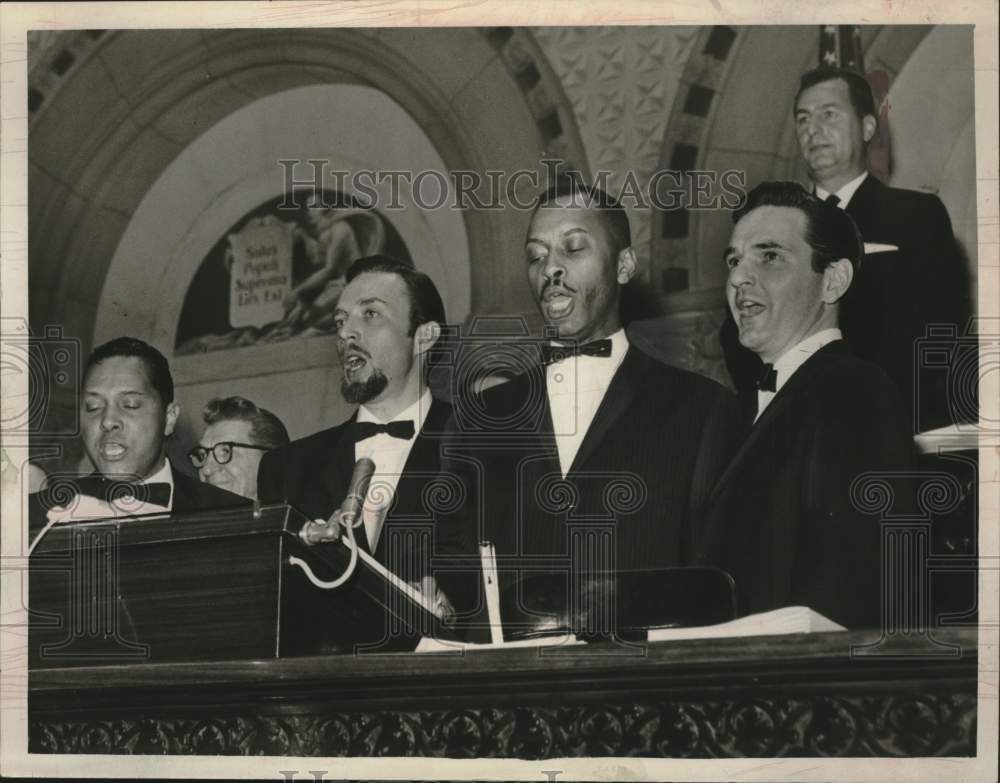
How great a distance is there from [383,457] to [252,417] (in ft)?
1.86

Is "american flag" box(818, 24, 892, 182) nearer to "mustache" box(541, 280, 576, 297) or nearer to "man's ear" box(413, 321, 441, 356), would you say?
"mustache" box(541, 280, 576, 297)

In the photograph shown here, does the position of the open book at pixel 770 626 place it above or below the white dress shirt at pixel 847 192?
below

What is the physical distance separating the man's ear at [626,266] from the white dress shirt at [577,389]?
0.66ft

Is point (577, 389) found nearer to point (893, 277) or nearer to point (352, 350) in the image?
point (352, 350)

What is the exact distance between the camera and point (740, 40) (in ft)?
25.5

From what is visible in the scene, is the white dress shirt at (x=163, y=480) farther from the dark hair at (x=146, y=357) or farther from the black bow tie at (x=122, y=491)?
the dark hair at (x=146, y=357)

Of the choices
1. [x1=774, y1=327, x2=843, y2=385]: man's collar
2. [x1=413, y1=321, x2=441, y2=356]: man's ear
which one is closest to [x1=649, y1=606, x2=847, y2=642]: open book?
[x1=774, y1=327, x2=843, y2=385]: man's collar

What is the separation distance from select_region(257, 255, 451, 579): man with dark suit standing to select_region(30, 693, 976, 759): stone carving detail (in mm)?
810

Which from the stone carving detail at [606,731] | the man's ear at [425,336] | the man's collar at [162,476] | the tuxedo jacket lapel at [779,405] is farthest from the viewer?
the man's collar at [162,476]

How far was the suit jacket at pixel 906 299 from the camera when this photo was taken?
7508 mm

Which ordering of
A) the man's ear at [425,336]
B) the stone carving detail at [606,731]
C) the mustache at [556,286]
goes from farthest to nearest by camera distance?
the man's ear at [425,336] < the mustache at [556,286] < the stone carving detail at [606,731]

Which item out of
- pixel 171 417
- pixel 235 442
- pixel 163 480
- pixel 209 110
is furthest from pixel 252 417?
pixel 209 110

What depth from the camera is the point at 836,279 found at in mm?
7527

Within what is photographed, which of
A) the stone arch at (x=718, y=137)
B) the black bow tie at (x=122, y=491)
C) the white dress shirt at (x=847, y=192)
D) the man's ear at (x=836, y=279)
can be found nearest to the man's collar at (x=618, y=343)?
the stone arch at (x=718, y=137)
